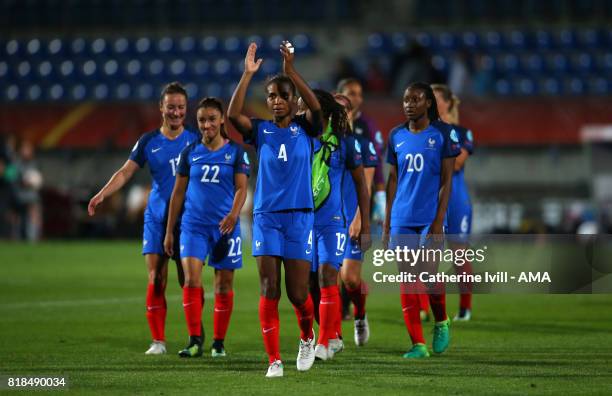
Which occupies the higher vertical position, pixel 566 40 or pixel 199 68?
pixel 566 40

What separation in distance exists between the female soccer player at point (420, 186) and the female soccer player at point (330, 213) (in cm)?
40

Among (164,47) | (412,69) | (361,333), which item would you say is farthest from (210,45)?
(361,333)

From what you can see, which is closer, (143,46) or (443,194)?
(443,194)

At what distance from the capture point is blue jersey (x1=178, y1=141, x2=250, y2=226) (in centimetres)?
922

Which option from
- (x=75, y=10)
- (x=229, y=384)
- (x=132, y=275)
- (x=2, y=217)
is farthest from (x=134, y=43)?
(x=229, y=384)

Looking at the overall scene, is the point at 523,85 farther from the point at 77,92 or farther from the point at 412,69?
the point at 77,92

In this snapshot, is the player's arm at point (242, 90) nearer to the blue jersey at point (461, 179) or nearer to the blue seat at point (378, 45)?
the blue jersey at point (461, 179)

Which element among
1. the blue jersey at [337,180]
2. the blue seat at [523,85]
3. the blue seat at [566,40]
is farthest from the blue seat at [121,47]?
the blue jersey at [337,180]

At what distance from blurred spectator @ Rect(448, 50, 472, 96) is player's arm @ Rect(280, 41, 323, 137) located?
1909 cm

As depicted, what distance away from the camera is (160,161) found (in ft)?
31.5

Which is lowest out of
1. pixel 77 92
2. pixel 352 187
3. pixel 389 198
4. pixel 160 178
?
pixel 389 198

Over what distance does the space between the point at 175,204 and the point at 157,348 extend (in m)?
1.20

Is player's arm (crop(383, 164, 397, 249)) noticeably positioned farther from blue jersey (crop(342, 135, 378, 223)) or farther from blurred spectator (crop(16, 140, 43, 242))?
blurred spectator (crop(16, 140, 43, 242))

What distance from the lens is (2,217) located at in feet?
90.8
